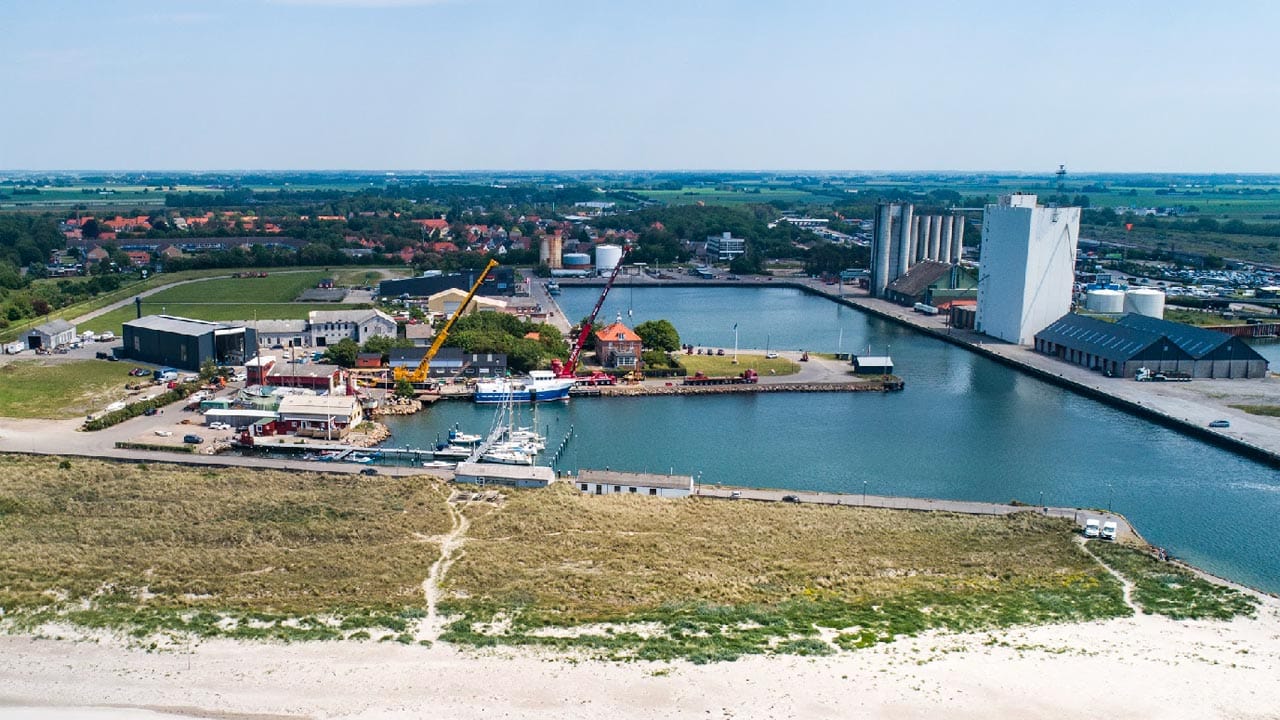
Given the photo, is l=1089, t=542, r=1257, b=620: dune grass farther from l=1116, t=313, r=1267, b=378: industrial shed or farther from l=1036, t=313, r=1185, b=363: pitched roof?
l=1116, t=313, r=1267, b=378: industrial shed

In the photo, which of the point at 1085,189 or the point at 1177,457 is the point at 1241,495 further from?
the point at 1085,189

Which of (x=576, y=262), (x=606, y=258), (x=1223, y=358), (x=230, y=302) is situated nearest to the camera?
(x=1223, y=358)

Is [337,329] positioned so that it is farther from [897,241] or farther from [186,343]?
[897,241]

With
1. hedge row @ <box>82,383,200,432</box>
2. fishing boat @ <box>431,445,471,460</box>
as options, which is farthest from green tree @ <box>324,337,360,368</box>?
fishing boat @ <box>431,445,471,460</box>

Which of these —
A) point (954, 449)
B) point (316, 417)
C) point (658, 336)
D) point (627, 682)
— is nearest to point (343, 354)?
point (316, 417)

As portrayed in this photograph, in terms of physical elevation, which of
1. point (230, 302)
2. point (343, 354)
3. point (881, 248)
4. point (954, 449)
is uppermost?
point (881, 248)

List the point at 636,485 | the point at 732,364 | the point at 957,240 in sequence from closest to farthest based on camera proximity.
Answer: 1. the point at 636,485
2. the point at 732,364
3. the point at 957,240

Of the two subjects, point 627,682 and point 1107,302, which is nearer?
point 627,682
